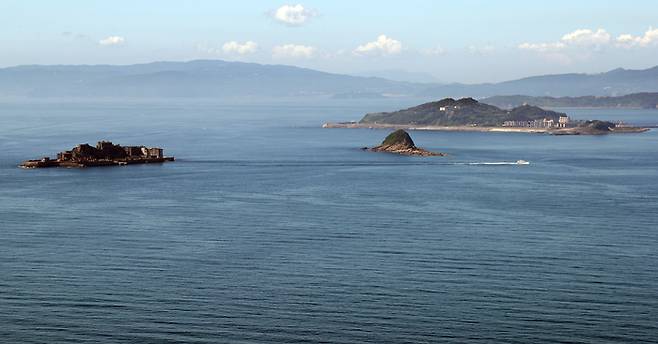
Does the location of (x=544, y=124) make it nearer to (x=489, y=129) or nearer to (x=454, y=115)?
(x=489, y=129)

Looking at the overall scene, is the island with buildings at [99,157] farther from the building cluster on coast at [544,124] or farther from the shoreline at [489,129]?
the building cluster on coast at [544,124]

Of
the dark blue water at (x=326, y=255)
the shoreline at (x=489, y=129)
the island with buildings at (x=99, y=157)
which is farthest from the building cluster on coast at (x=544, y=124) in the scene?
the island with buildings at (x=99, y=157)

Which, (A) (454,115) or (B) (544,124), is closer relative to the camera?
(B) (544,124)

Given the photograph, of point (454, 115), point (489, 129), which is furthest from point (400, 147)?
point (454, 115)

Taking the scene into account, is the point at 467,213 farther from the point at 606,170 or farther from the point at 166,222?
the point at 606,170

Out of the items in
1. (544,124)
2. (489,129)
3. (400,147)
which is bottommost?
(400,147)
